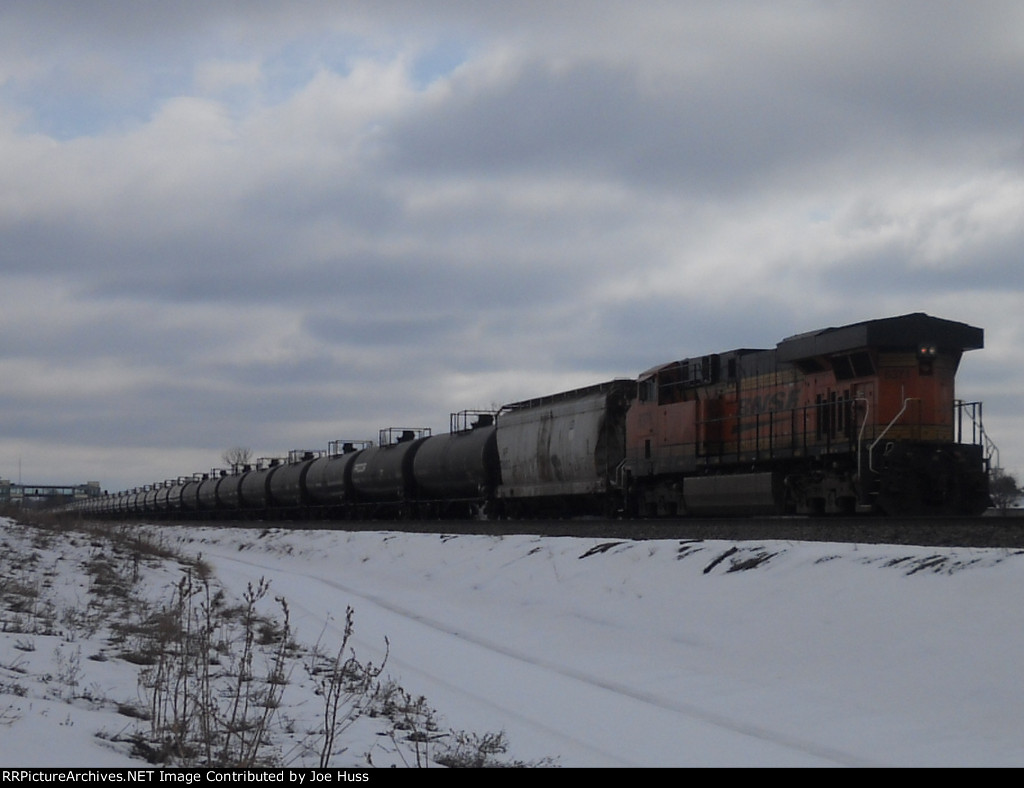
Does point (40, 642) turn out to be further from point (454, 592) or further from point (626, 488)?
point (626, 488)

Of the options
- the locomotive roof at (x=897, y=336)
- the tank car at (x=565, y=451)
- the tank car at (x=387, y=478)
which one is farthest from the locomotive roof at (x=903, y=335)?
the tank car at (x=387, y=478)

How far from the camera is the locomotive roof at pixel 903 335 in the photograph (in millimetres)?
21391

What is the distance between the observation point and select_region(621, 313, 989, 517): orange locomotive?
20.6 metres

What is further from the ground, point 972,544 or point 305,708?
point 972,544

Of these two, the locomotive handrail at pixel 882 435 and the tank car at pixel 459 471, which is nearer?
the locomotive handrail at pixel 882 435

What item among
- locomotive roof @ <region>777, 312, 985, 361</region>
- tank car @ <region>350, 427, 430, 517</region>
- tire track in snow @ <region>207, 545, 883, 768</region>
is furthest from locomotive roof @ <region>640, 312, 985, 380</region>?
tank car @ <region>350, 427, 430, 517</region>

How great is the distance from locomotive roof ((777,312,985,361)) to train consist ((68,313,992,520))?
1.1 inches

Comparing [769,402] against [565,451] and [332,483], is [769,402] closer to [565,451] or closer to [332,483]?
[565,451]

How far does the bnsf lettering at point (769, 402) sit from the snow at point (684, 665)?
8.17m

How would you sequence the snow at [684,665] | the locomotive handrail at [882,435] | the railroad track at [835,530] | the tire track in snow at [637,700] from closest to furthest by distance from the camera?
the snow at [684,665] < the tire track in snow at [637,700] < the railroad track at [835,530] < the locomotive handrail at [882,435]

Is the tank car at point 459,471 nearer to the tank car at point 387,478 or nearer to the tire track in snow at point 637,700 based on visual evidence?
the tank car at point 387,478
